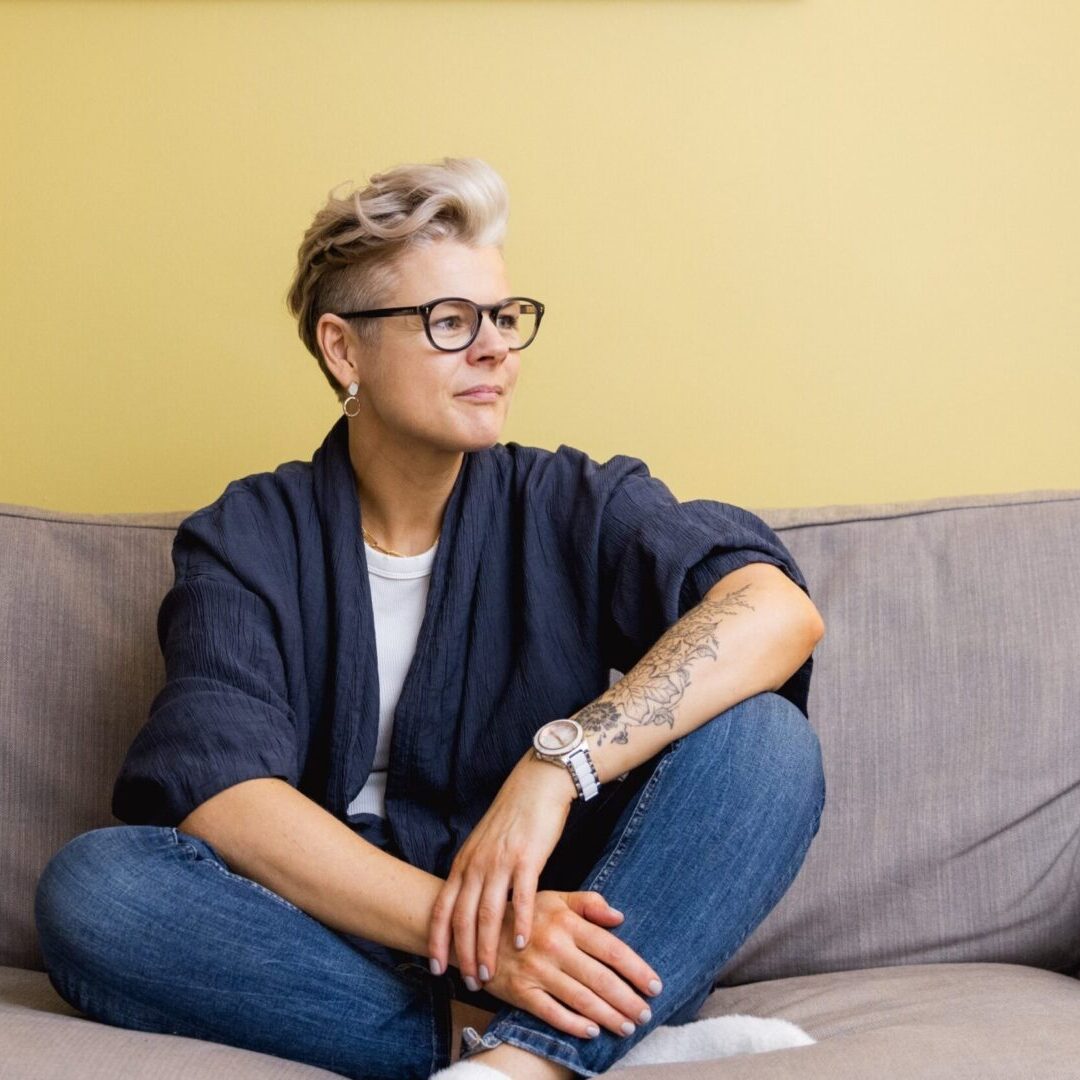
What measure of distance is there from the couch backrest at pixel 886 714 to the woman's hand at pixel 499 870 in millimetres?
494

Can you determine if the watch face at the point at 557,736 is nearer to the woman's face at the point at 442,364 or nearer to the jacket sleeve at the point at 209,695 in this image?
the jacket sleeve at the point at 209,695

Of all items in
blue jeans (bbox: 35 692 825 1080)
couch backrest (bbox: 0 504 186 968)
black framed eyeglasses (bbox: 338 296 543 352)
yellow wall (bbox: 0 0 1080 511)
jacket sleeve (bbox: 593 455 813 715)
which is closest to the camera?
blue jeans (bbox: 35 692 825 1080)

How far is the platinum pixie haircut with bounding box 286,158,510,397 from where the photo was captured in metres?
1.72

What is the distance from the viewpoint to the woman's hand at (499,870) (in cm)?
135

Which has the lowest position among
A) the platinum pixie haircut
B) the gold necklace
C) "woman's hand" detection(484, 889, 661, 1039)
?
"woman's hand" detection(484, 889, 661, 1039)

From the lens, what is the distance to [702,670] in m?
1.45

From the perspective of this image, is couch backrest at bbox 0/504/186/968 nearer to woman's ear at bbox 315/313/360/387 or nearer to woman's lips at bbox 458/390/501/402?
woman's ear at bbox 315/313/360/387

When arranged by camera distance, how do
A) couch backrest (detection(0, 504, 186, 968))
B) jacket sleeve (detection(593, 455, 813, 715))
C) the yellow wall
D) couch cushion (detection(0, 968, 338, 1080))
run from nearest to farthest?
couch cushion (detection(0, 968, 338, 1080)) → jacket sleeve (detection(593, 455, 813, 715)) → couch backrest (detection(0, 504, 186, 968)) → the yellow wall

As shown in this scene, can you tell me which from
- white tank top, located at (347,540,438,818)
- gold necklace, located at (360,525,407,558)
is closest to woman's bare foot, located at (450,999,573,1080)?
white tank top, located at (347,540,438,818)

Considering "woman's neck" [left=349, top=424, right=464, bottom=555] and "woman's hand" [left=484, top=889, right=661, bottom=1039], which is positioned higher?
"woman's neck" [left=349, top=424, right=464, bottom=555]

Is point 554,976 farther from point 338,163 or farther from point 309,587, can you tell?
point 338,163

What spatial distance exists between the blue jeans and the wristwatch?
51 mm

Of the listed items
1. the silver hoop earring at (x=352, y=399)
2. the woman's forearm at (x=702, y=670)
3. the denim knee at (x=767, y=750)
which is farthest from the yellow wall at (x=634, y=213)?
the denim knee at (x=767, y=750)

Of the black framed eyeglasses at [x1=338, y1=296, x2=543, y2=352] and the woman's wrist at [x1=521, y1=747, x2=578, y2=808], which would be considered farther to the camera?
the black framed eyeglasses at [x1=338, y1=296, x2=543, y2=352]
